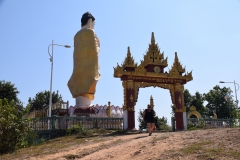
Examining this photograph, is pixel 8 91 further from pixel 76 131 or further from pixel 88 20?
pixel 76 131

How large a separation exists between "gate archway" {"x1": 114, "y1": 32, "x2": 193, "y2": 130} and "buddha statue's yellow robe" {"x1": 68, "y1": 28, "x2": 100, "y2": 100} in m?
8.22

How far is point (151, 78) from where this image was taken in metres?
22.1

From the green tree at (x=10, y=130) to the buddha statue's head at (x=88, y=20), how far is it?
1767 centimetres

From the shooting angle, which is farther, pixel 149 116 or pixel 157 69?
pixel 157 69

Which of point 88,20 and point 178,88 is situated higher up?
point 88,20

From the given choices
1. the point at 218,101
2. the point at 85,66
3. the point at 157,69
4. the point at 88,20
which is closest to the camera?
the point at 157,69

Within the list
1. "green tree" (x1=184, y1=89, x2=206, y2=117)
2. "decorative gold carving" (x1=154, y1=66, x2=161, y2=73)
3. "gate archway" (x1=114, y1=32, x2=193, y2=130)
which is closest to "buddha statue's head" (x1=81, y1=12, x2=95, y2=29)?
"gate archway" (x1=114, y1=32, x2=193, y2=130)

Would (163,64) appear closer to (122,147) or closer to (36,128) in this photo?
(36,128)

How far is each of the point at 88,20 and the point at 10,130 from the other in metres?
18.9

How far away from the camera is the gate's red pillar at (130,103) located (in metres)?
20.5

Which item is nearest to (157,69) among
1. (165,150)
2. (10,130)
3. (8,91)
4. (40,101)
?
(10,130)

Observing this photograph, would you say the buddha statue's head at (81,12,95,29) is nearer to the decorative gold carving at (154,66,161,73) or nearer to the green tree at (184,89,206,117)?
the decorative gold carving at (154,66,161,73)

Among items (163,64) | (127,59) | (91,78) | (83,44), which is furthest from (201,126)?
(83,44)

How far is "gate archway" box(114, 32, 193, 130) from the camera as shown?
2080 cm
